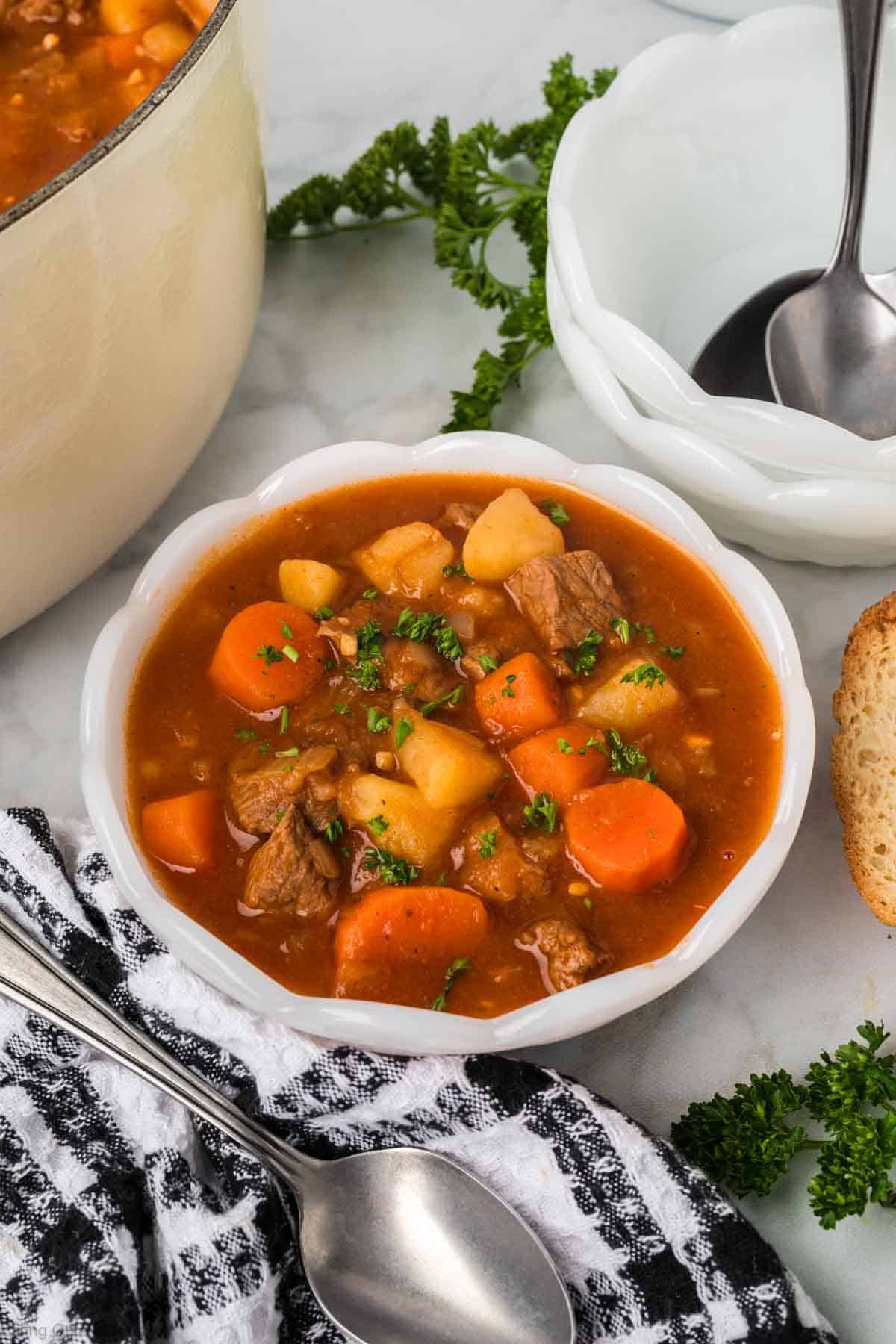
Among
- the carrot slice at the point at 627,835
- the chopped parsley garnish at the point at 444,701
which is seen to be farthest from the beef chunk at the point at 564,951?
the chopped parsley garnish at the point at 444,701

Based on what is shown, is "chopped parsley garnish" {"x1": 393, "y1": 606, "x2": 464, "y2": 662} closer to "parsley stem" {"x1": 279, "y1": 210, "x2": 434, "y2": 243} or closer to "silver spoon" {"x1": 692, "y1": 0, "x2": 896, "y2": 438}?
"silver spoon" {"x1": 692, "y1": 0, "x2": 896, "y2": 438}

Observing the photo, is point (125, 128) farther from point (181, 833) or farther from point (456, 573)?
point (181, 833)

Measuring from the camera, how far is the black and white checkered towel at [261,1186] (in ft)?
6.86

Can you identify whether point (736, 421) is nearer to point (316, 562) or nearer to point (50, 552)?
point (316, 562)

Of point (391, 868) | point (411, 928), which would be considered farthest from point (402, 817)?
point (411, 928)

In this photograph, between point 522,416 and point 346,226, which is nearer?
point 522,416

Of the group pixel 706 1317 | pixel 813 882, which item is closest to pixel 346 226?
pixel 813 882

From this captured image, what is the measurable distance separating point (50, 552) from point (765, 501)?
129 centimetres

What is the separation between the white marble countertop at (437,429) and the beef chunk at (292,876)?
484 mm

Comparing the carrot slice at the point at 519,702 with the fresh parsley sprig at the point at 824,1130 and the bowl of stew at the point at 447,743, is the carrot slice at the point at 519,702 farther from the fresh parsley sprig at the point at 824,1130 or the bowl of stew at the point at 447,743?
the fresh parsley sprig at the point at 824,1130

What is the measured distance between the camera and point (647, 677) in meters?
2.47

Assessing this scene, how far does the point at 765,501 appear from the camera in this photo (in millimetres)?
2658

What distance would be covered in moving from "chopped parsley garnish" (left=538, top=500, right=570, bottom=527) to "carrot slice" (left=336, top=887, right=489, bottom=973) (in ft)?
2.61

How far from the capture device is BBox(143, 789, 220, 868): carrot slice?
2.35 metres
